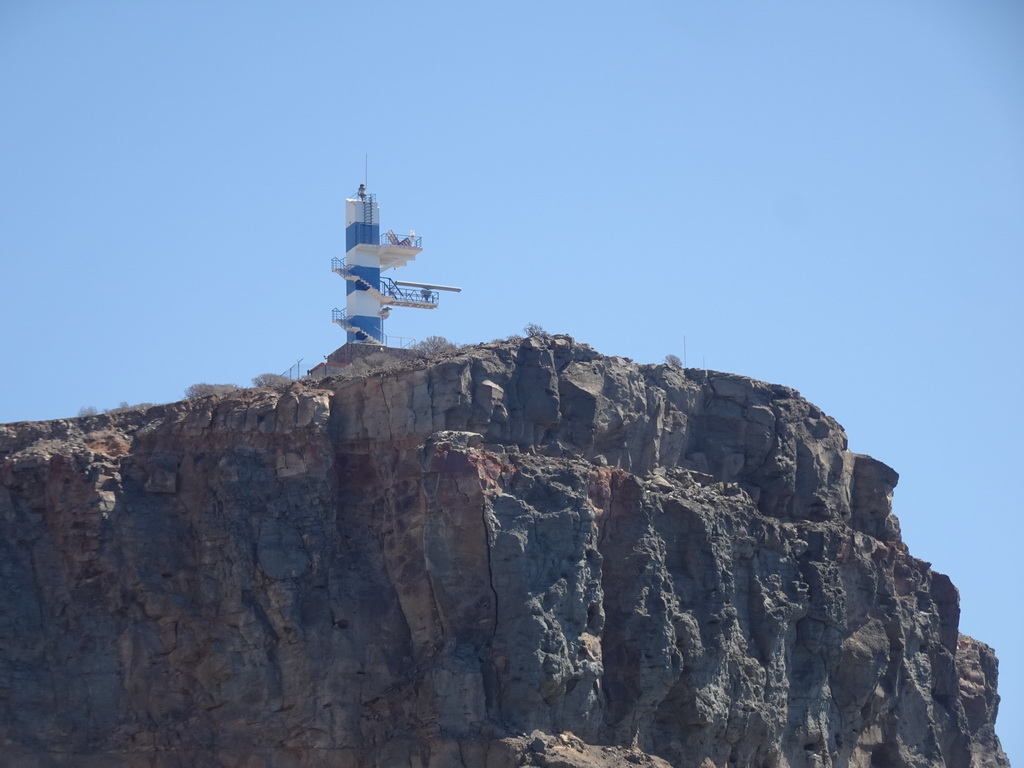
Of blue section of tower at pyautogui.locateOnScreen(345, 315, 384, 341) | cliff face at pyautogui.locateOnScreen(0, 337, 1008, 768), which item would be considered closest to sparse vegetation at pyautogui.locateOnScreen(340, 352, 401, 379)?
cliff face at pyautogui.locateOnScreen(0, 337, 1008, 768)

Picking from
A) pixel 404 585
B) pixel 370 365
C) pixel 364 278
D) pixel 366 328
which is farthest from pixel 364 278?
pixel 404 585

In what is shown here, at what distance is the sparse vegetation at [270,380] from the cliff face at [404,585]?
88.2 inches

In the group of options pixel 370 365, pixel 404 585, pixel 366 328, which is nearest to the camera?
A: pixel 404 585

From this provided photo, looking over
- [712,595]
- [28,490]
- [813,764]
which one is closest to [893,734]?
[813,764]

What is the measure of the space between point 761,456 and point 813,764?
957 cm

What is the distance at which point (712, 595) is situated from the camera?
74.5 meters

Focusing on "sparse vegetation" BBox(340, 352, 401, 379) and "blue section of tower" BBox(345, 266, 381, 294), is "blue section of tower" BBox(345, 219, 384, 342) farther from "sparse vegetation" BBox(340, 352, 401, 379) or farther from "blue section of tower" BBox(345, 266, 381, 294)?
"sparse vegetation" BBox(340, 352, 401, 379)

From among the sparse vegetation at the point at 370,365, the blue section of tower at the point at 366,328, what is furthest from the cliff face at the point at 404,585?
the blue section of tower at the point at 366,328

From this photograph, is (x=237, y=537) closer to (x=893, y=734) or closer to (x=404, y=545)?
(x=404, y=545)

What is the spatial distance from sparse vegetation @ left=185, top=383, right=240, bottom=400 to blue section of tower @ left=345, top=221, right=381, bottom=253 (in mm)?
12029

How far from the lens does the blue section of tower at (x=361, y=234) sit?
295 feet

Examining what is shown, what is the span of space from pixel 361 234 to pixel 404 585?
71.6ft

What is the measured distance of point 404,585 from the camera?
71000mm

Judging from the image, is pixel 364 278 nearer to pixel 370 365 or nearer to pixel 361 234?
pixel 361 234
